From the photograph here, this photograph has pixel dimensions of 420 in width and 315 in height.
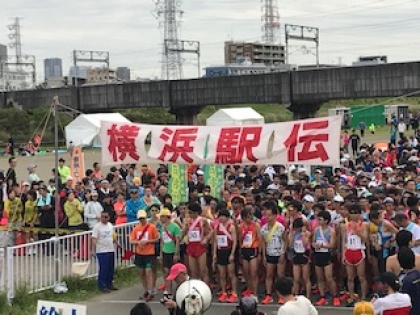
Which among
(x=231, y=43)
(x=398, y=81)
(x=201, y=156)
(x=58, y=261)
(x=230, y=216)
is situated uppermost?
(x=231, y=43)

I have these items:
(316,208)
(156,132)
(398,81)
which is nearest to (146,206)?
(156,132)

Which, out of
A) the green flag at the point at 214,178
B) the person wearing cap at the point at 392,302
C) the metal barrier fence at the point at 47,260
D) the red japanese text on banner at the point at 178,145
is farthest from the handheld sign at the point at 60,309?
the green flag at the point at 214,178

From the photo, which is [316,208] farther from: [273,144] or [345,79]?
[345,79]

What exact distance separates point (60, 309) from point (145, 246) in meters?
5.22

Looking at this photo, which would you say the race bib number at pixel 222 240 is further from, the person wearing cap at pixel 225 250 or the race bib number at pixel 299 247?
the race bib number at pixel 299 247

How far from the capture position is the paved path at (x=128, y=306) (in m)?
10.6

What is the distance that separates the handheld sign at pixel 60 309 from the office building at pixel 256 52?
148 meters

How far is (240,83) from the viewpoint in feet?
148

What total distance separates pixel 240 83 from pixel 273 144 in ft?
110

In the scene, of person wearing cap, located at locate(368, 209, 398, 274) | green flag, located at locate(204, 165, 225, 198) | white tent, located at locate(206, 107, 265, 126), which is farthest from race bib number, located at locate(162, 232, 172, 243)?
white tent, located at locate(206, 107, 265, 126)

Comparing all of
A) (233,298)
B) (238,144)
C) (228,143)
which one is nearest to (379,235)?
(233,298)

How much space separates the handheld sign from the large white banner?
5.86 metres

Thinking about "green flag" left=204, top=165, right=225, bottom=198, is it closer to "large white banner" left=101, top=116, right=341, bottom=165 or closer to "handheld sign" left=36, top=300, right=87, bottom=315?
"large white banner" left=101, top=116, right=341, bottom=165

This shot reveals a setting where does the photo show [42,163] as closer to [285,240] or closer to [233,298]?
[233,298]
